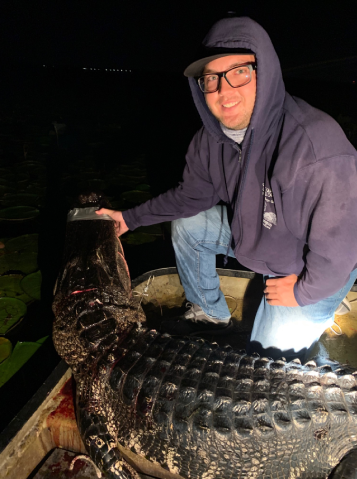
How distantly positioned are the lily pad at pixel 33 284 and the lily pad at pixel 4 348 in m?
0.53

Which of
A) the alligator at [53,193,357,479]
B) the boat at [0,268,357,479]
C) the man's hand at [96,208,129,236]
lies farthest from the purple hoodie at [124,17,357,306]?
the boat at [0,268,357,479]

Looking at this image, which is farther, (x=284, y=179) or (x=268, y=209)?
(x=268, y=209)

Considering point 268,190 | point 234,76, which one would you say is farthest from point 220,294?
point 234,76

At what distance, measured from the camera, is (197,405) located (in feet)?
3.99

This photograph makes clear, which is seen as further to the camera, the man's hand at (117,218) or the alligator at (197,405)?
the man's hand at (117,218)

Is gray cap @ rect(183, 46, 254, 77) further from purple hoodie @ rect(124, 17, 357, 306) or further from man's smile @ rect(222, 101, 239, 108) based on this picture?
man's smile @ rect(222, 101, 239, 108)

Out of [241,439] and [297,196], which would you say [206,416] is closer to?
[241,439]

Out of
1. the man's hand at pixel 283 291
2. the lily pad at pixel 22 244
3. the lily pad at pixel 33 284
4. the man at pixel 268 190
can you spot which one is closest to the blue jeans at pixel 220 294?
the man at pixel 268 190

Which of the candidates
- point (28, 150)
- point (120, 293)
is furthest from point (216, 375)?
point (28, 150)

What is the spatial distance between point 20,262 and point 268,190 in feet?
7.63

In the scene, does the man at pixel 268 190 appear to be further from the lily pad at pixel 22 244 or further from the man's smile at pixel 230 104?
the lily pad at pixel 22 244

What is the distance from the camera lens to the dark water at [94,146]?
2.25 meters

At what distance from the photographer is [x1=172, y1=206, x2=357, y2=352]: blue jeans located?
1.68m

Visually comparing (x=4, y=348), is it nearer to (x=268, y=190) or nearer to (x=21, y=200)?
(x=268, y=190)
